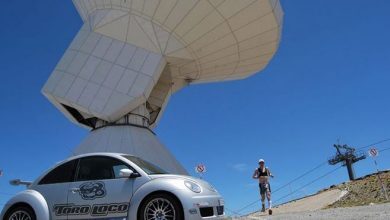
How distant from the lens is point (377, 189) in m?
21.4

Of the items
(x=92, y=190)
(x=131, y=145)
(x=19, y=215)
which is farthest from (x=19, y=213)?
(x=131, y=145)

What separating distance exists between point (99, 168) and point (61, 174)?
0.75 meters

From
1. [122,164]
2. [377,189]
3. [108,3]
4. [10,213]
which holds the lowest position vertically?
[10,213]

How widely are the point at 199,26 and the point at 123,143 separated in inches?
260

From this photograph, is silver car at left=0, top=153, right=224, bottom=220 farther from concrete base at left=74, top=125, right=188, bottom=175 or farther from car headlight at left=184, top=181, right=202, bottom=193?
concrete base at left=74, top=125, right=188, bottom=175

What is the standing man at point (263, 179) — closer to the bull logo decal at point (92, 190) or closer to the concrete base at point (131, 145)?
the concrete base at point (131, 145)

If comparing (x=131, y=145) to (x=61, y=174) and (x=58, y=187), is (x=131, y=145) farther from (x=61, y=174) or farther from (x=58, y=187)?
(x=58, y=187)

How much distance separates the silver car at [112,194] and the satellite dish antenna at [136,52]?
11.9 m

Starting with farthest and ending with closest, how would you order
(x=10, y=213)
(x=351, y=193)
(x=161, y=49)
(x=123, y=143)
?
(x=351, y=193) → (x=161, y=49) → (x=123, y=143) → (x=10, y=213)

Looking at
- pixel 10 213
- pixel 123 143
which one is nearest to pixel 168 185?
pixel 10 213

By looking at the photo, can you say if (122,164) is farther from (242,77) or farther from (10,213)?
(242,77)

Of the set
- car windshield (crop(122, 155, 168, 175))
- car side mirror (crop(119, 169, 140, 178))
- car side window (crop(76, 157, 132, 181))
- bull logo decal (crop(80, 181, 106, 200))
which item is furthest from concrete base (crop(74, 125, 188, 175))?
car side mirror (crop(119, 169, 140, 178))

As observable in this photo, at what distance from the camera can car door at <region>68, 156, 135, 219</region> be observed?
23.6 feet

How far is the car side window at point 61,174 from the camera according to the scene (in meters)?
7.96
